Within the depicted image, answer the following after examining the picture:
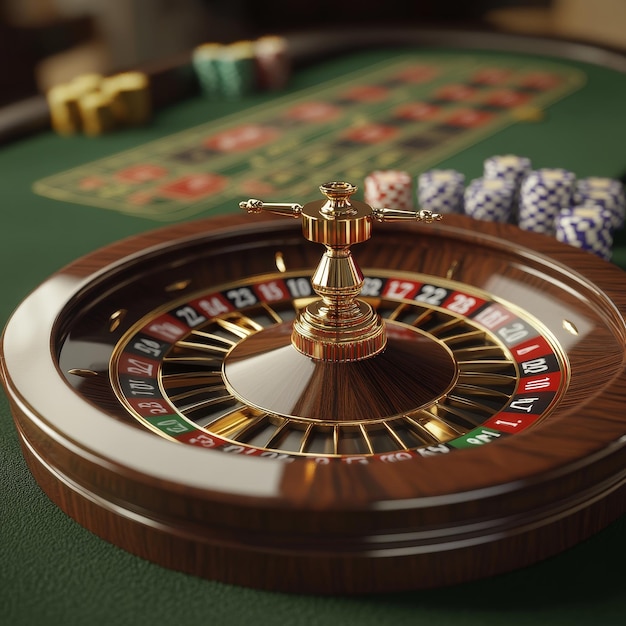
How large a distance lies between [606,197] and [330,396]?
1594 millimetres

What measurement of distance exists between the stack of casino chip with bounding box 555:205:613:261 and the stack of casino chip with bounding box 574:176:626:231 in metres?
0.22

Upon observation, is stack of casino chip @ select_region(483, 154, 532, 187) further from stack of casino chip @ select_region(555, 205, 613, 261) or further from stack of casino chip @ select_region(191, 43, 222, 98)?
stack of casino chip @ select_region(191, 43, 222, 98)

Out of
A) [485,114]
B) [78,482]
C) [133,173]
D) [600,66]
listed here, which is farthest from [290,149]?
[78,482]

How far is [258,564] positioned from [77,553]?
34 centimetres

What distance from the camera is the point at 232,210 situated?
3.29 m

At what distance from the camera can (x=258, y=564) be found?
4.38ft

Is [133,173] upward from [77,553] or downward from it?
downward

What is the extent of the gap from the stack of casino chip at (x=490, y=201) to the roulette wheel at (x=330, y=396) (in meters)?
0.64

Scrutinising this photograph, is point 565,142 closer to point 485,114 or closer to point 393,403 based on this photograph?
point 485,114

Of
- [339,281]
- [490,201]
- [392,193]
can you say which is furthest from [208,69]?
[339,281]

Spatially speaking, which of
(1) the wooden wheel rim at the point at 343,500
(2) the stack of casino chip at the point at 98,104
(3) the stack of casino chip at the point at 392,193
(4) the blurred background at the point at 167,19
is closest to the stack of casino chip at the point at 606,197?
(3) the stack of casino chip at the point at 392,193

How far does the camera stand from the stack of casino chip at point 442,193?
3.03m

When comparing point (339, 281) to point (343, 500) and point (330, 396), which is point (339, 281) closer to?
point (330, 396)

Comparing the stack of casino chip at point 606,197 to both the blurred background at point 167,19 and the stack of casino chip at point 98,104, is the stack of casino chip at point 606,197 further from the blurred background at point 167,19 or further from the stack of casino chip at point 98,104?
the blurred background at point 167,19
